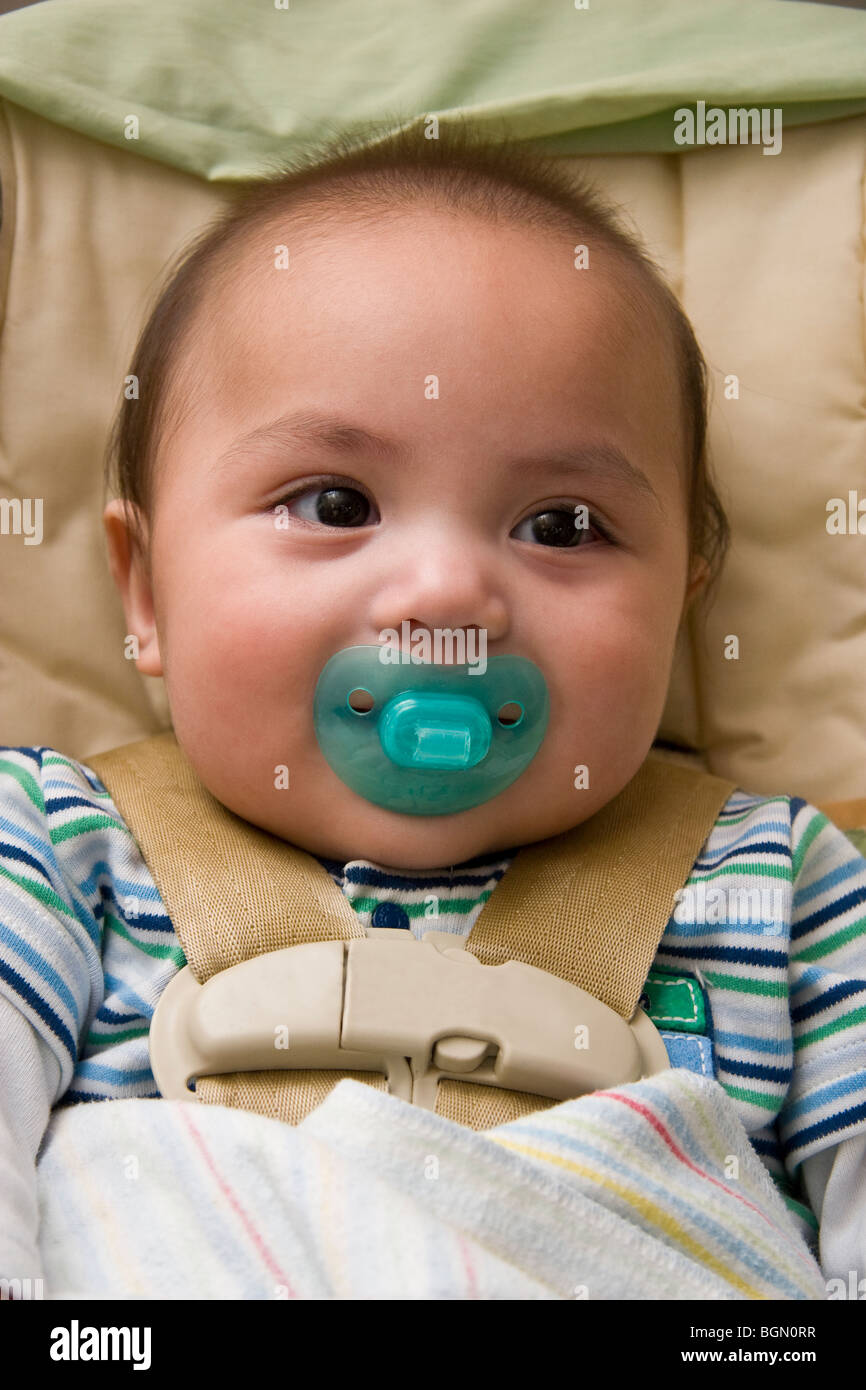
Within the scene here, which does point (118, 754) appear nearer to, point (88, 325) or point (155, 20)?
point (88, 325)

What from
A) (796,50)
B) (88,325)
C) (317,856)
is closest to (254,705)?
(317,856)

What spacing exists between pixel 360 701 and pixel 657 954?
0.99 feet

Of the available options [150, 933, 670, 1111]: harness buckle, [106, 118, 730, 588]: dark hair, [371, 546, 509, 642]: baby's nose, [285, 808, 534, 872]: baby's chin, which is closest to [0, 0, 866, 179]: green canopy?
[106, 118, 730, 588]: dark hair

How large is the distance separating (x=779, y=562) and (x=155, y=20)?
2.48ft

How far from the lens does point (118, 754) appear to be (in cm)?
106

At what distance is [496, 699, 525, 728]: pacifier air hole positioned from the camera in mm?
887

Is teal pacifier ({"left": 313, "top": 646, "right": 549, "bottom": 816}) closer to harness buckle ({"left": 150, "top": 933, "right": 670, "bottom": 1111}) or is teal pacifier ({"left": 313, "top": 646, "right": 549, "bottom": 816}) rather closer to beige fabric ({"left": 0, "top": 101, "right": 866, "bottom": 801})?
harness buckle ({"left": 150, "top": 933, "right": 670, "bottom": 1111})

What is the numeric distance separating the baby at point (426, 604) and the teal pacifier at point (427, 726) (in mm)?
14

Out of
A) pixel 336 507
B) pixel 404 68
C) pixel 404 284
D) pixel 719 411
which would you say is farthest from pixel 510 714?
pixel 404 68

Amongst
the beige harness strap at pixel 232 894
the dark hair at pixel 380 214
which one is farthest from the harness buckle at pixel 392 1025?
the dark hair at pixel 380 214

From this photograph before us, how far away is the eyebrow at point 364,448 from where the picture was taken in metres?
0.89

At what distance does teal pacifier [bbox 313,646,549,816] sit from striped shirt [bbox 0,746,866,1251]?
83 millimetres
